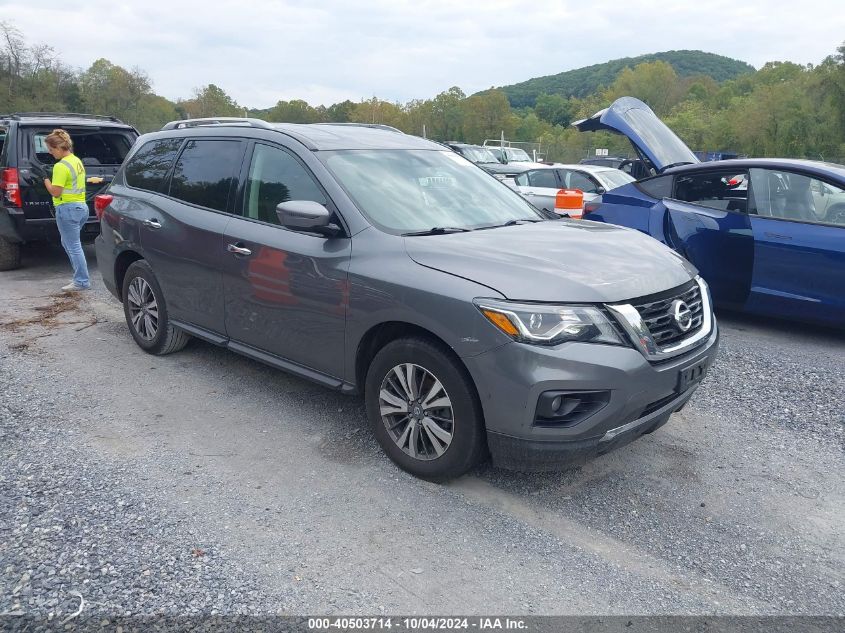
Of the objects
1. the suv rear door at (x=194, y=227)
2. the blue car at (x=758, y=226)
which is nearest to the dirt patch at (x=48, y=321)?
the suv rear door at (x=194, y=227)

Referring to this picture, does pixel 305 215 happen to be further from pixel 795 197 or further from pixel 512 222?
pixel 795 197

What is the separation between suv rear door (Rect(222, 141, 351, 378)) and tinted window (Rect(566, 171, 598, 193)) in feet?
31.2

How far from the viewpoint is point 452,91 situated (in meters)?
70.9

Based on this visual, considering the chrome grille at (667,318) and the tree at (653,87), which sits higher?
the tree at (653,87)

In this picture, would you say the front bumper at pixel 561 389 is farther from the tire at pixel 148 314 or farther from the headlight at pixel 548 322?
the tire at pixel 148 314

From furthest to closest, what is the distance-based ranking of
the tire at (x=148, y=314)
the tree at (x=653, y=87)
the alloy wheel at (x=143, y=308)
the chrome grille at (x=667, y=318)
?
the tree at (x=653, y=87) < the alloy wheel at (x=143, y=308) < the tire at (x=148, y=314) < the chrome grille at (x=667, y=318)

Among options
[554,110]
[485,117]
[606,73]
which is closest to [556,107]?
[554,110]

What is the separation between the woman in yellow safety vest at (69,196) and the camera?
24.1 feet

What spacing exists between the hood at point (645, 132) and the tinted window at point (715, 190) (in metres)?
0.51

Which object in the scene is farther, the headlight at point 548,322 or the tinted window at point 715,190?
the tinted window at point 715,190

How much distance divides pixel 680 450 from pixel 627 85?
83.7m

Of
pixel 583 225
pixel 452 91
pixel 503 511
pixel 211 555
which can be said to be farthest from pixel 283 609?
pixel 452 91

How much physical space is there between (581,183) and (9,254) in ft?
32.0

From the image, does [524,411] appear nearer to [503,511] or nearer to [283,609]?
[503,511]
